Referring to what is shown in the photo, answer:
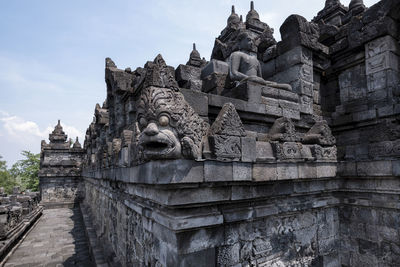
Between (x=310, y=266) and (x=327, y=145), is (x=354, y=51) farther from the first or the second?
(x=310, y=266)

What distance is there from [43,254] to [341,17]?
13.2 meters

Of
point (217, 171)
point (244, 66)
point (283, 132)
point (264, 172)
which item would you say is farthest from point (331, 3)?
point (217, 171)

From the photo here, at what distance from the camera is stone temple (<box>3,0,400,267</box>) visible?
102 inches

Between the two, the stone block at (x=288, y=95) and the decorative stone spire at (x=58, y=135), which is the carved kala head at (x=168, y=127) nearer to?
the stone block at (x=288, y=95)

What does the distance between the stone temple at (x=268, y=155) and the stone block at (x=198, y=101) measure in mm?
21

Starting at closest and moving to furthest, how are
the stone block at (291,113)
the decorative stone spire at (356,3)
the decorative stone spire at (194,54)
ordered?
the stone block at (291,113), the decorative stone spire at (356,3), the decorative stone spire at (194,54)

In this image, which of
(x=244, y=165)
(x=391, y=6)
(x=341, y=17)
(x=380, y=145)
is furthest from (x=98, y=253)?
(x=341, y=17)

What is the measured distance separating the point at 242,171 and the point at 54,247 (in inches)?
368

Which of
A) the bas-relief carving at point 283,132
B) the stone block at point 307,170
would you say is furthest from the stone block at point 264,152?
the stone block at point 307,170

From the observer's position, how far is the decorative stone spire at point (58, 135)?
28516 mm

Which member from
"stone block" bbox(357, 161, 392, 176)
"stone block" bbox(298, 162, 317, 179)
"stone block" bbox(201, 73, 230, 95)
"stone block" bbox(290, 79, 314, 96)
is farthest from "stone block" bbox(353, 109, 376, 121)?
"stone block" bbox(201, 73, 230, 95)

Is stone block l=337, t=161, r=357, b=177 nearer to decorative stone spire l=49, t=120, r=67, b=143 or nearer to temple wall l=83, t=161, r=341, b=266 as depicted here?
temple wall l=83, t=161, r=341, b=266

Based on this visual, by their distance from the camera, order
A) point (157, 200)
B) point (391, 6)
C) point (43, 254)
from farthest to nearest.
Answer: point (43, 254) → point (391, 6) → point (157, 200)

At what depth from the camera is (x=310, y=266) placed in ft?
12.9
